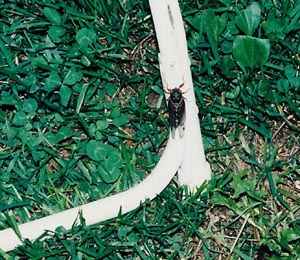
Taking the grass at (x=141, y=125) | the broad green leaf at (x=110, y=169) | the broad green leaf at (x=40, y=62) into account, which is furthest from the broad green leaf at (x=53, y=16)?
the broad green leaf at (x=110, y=169)

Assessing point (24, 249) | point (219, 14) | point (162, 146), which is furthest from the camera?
point (219, 14)

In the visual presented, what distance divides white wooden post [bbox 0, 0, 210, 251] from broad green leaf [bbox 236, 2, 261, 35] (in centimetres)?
37

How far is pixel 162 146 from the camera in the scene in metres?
2.70

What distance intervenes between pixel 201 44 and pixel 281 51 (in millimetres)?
240

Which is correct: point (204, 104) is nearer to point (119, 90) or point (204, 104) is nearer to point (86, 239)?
point (119, 90)

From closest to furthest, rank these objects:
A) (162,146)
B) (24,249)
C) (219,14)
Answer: (24,249) → (162,146) → (219,14)

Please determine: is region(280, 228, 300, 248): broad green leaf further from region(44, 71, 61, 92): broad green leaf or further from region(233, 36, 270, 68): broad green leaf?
region(44, 71, 61, 92): broad green leaf

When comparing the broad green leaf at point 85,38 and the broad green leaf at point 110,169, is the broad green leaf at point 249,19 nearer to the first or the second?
the broad green leaf at point 85,38

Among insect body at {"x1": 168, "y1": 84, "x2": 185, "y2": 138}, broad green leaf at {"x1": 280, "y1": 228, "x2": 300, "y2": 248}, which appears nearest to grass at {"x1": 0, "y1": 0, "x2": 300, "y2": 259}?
broad green leaf at {"x1": 280, "y1": 228, "x2": 300, "y2": 248}

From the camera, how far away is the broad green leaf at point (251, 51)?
8.89 feet

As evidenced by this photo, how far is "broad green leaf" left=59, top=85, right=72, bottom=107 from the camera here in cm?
277

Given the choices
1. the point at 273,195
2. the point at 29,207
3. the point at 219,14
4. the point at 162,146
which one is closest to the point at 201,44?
the point at 219,14

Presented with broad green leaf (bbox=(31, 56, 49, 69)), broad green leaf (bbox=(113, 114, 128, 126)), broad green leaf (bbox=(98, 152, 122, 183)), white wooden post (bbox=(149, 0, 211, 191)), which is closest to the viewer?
white wooden post (bbox=(149, 0, 211, 191))

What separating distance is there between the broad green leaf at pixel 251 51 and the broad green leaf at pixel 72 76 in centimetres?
47
